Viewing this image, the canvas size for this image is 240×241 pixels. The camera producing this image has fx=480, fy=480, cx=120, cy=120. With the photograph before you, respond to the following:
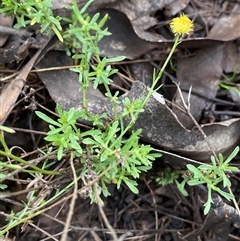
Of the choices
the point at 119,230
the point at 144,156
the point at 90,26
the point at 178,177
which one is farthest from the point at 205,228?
the point at 90,26

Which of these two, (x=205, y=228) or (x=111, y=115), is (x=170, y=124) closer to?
(x=111, y=115)

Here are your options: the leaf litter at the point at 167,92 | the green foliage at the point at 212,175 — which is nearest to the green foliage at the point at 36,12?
the leaf litter at the point at 167,92

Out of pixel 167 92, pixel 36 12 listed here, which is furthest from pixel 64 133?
pixel 167 92

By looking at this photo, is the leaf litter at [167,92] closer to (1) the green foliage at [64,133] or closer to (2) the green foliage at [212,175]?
(2) the green foliage at [212,175]

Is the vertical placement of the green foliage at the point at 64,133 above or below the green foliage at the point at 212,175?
above

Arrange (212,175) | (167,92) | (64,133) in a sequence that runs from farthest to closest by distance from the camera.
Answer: (167,92), (212,175), (64,133)

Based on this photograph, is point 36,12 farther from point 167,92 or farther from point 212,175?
point 212,175

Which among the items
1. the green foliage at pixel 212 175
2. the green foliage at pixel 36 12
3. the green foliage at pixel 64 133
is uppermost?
the green foliage at pixel 36 12

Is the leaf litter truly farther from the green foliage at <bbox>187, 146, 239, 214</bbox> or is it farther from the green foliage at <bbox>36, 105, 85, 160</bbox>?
the green foliage at <bbox>36, 105, 85, 160</bbox>
